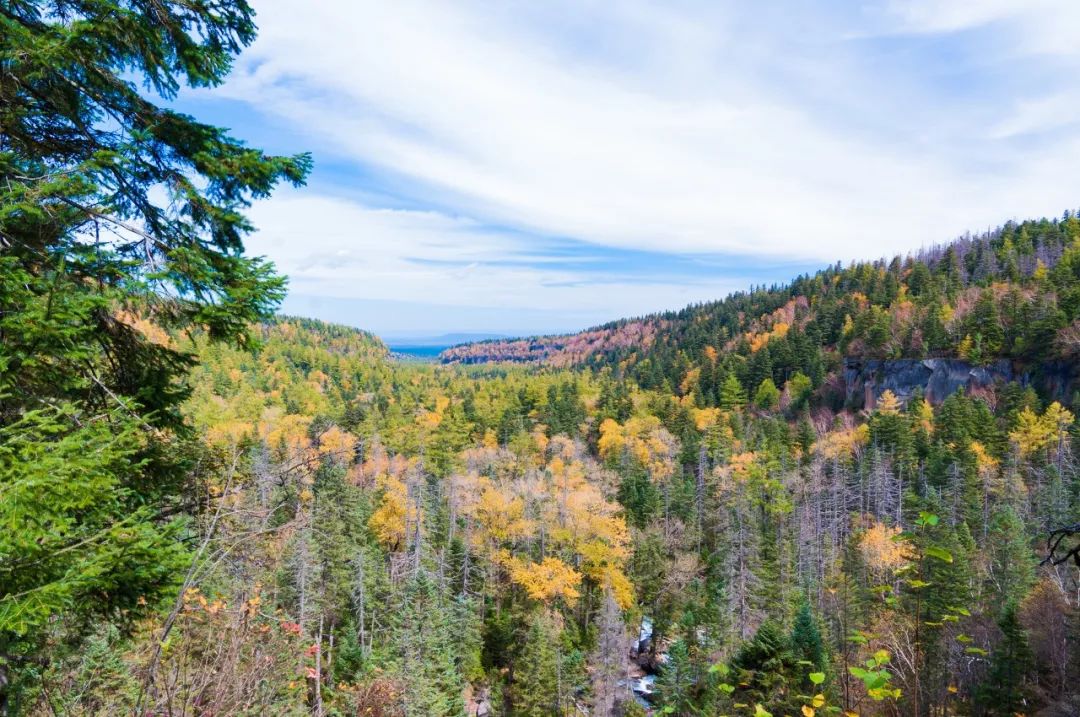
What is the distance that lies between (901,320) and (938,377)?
12130 millimetres

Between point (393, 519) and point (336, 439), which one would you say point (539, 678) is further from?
point (336, 439)

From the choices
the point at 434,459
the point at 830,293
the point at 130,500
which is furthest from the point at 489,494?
the point at 830,293

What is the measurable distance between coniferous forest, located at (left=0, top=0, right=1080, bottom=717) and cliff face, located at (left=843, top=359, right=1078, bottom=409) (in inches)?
12.7

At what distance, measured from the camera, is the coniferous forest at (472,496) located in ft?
12.2

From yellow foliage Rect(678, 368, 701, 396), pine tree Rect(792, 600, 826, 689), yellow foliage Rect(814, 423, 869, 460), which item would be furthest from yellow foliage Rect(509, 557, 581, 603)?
yellow foliage Rect(678, 368, 701, 396)

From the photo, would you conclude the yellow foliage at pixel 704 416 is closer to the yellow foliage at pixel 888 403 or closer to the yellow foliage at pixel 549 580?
the yellow foliage at pixel 888 403

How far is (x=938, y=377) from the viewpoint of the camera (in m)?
69.5

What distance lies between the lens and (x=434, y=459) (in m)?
51.4

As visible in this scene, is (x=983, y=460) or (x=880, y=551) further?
(x=983, y=460)

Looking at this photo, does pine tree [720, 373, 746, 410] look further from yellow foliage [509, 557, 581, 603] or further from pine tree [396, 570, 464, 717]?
pine tree [396, 570, 464, 717]

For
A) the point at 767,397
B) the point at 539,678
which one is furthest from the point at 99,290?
the point at 767,397

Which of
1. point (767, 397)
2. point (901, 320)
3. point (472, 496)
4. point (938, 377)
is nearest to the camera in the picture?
point (472, 496)

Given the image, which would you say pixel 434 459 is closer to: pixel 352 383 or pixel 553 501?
pixel 553 501

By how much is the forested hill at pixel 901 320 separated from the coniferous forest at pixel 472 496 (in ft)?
2.00
